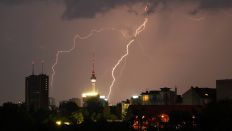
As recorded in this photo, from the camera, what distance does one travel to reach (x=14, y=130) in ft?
175

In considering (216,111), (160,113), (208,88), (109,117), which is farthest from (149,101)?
(216,111)

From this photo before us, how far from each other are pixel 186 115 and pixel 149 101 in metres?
47.1

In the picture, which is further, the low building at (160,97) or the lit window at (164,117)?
the low building at (160,97)

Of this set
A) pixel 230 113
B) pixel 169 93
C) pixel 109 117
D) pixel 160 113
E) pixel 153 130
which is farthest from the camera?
pixel 169 93

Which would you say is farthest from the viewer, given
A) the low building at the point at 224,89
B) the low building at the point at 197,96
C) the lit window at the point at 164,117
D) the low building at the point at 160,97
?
the low building at the point at 160,97

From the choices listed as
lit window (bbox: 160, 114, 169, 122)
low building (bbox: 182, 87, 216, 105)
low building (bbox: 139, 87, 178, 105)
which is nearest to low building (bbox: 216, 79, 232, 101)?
lit window (bbox: 160, 114, 169, 122)

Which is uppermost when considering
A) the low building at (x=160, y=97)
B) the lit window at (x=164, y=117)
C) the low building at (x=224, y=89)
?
the low building at (x=160, y=97)

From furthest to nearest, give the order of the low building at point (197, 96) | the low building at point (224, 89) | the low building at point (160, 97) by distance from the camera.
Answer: the low building at point (160, 97), the low building at point (197, 96), the low building at point (224, 89)

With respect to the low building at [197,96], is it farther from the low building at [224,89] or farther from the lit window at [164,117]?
the lit window at [164,117]

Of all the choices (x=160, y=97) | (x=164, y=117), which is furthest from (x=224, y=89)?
(x=160, y=97)

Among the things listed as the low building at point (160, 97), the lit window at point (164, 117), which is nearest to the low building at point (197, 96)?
the low building at point (160, 97)

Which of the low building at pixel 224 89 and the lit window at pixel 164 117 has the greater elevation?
the low building at pixel 224 89

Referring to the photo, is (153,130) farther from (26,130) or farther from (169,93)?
(169,93)

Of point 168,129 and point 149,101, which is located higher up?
point 149,101
